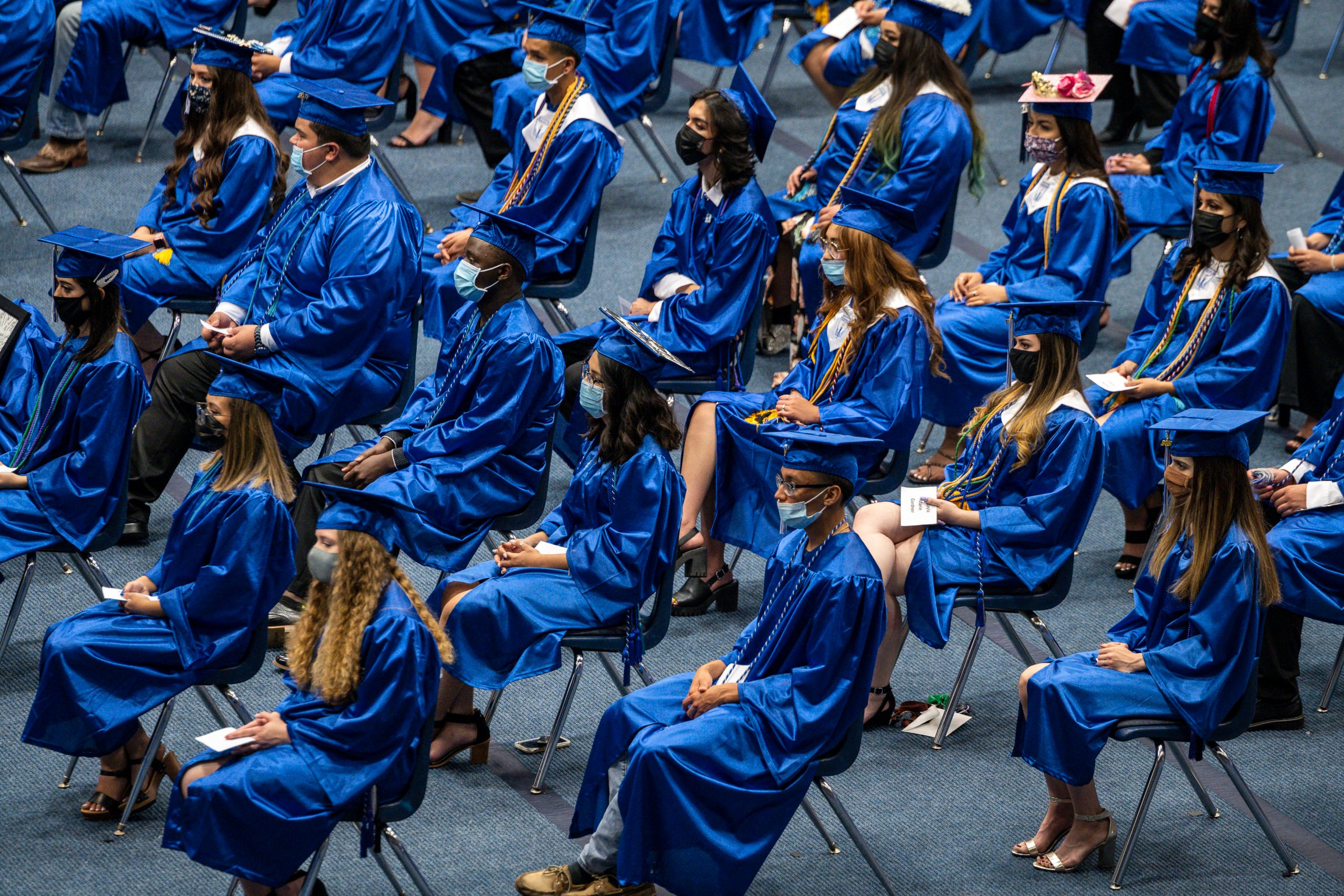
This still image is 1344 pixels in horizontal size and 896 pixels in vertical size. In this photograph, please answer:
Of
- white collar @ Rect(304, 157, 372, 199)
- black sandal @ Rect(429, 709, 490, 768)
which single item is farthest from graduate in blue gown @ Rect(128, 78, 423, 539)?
black sandal @ Rect(429, 709, 490, 768)

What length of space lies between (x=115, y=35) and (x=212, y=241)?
2199 mm

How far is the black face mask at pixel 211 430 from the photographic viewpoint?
4.89 meters

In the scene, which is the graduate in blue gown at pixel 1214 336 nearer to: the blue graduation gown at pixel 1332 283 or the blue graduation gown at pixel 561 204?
the blue graduation gown at pixel 1332 283

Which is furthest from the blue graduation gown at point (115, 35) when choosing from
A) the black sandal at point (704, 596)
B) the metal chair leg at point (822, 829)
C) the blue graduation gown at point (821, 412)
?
the metal chair leg at point (822, 829)

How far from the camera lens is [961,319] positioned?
21.0ft

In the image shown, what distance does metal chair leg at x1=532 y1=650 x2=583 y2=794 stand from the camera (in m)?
4.91

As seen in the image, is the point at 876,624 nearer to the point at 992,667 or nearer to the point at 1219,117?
the point at 992,667

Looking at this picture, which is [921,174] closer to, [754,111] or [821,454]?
[754,111]

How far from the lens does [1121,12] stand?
8.63m

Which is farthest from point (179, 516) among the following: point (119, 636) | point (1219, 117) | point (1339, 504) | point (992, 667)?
point (1219, 117)

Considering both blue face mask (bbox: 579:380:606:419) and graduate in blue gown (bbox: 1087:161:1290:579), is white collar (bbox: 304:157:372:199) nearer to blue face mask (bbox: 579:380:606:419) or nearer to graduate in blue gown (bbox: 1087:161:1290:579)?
blue face mask (bbox: 579:380:606:419)

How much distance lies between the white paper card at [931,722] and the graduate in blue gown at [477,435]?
4.48 feet

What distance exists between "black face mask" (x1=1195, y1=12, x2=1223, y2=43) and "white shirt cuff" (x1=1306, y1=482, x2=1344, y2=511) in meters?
2.60

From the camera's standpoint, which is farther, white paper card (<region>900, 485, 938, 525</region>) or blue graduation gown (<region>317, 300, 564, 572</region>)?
blue graduation gown (<region>317, 300, 564, 572</region>)
